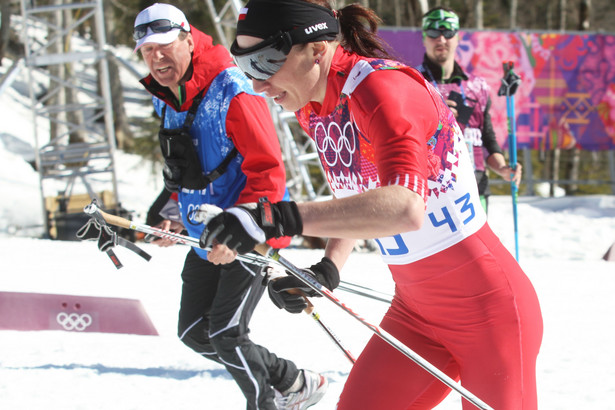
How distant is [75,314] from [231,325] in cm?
243

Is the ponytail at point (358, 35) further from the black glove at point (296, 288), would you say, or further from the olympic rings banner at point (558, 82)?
the olympic rings banner at point (558, 82)

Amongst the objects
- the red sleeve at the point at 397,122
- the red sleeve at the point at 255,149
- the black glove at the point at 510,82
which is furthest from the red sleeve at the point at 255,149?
the black glove at the point at 510,82

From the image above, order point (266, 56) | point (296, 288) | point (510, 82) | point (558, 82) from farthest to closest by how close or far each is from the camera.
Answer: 1. point (558, 82)
2. point (510, 82)
3. point (296, 288)
4. point (266, 56)

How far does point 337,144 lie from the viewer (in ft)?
6.11

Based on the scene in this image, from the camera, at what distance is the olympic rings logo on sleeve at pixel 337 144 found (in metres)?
1.79

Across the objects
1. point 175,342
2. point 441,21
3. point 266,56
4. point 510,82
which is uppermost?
point 266,56

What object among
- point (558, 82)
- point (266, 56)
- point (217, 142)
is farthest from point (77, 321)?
point (558, 82)

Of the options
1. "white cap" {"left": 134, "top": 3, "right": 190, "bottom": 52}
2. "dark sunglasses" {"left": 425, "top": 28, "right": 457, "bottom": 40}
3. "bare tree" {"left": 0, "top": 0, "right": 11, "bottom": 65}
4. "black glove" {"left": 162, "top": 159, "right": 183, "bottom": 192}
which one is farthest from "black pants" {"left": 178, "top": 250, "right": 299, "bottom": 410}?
"bare tree" {"left": 0, "top": 0, "right": 11, "bottom": 65}

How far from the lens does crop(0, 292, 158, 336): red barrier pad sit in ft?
16.1

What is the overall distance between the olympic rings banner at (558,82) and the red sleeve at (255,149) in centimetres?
770

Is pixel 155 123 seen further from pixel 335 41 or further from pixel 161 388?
pixel 335 41

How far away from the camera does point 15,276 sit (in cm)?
592

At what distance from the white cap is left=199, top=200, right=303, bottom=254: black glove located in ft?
6.10

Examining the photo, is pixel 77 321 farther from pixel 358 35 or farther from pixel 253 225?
pixel 253 225
